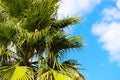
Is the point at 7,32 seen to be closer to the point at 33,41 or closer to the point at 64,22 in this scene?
the point at 33,41

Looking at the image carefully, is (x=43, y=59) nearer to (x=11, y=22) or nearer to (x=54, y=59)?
(x=54, y=59)

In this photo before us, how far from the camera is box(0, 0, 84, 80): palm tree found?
1518cm

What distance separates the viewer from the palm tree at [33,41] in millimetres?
15177

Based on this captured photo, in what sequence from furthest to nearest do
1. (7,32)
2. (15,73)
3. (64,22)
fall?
(64,22), (7,32), (15,73)

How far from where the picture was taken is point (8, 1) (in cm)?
1600

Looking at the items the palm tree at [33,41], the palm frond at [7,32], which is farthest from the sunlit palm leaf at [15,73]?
the palm frond at [7,32]

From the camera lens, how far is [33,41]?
50.5 feet

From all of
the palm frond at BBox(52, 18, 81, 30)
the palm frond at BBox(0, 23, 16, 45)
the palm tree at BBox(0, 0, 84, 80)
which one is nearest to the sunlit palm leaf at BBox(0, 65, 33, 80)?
the palm tree at BBox(0, 0, 84, 80)

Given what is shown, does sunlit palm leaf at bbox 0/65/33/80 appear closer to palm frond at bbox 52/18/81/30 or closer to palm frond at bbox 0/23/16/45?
palm frond at bbox 0/23/16/45

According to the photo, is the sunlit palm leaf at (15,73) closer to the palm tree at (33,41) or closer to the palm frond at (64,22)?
the palm tree at (33,41)

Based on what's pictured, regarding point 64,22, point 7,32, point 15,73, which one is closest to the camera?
point 15,73

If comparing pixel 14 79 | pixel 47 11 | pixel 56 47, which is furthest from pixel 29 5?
pixel 14 79

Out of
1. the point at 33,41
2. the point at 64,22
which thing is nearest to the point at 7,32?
the point at 33,41

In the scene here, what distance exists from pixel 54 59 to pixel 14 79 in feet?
5.42
